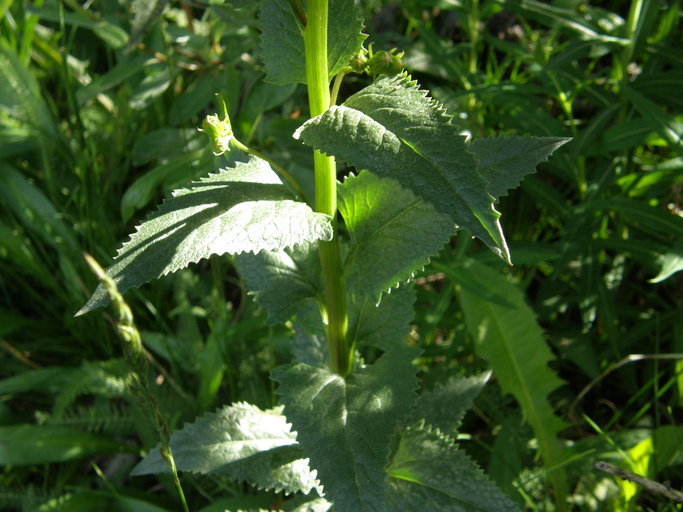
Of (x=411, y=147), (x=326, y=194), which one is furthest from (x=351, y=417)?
(x=411, y=147)

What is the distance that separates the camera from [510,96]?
88.7 inches

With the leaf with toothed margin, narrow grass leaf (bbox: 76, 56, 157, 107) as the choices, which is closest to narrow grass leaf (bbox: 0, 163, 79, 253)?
narrow grass leaf (bbox: 76, 56, 157, 107)

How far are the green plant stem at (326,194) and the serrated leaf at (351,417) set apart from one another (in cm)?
7

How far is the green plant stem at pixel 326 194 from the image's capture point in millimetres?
1194

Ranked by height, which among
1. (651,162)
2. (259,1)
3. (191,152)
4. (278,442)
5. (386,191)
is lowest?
(278,442)

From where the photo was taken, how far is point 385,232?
139cm

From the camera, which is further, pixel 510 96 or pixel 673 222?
pixel 510 96

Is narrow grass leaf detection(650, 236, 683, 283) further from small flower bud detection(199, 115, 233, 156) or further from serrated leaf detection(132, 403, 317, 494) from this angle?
small flower bud detection(199, 115, 233, 156)

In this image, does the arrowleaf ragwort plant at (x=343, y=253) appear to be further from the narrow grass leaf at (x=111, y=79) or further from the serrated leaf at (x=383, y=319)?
the narrow grass leaf at (x=111, y=79)

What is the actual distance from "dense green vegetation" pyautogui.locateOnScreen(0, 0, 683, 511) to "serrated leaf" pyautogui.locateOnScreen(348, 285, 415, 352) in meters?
0.19

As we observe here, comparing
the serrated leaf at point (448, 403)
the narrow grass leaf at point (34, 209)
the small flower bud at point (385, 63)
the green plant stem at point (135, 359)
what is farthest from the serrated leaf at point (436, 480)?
the narrow grass leaf at point (34, 209)

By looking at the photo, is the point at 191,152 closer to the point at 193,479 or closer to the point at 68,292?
the point at 68,292

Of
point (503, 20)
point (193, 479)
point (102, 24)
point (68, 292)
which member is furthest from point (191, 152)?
point (503, 20)

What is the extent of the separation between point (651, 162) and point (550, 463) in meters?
1.07
